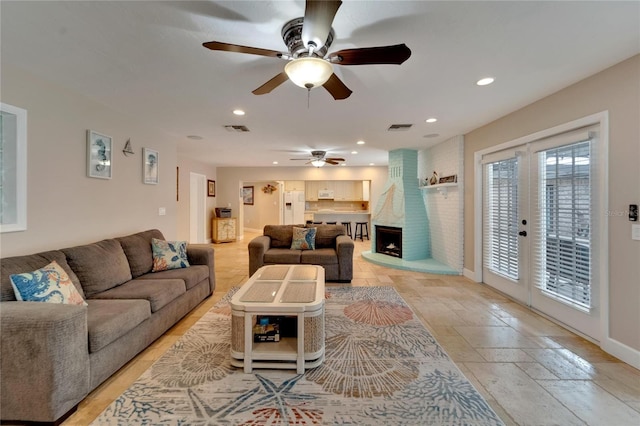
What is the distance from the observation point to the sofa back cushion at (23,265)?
1864 millimetres

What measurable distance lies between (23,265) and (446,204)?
5.69 m

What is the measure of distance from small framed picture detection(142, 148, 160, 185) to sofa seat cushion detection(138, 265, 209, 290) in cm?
151

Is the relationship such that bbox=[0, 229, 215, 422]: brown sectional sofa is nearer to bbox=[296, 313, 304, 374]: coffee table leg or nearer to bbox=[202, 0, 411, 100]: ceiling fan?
bbox=[296, 313, 304, 374]: coffee table leg


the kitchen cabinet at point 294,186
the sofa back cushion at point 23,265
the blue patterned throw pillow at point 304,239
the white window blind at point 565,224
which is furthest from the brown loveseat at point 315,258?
the kitchen cabinet at point 294,186

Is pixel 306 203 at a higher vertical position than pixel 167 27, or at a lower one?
lower

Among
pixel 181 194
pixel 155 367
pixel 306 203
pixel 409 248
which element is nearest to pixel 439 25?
pixel 155 367

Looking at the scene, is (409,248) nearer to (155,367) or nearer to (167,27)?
(155,367)

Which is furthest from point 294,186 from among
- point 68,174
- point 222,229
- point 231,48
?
point 231,48

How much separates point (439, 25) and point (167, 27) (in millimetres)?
1804

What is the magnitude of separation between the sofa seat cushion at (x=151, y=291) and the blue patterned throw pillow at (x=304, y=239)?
2.13 meters

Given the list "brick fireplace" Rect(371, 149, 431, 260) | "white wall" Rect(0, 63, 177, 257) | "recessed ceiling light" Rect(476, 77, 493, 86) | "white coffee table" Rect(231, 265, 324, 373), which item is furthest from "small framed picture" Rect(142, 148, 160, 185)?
"brick fireplace" Rect(371, 149, 431, 260)

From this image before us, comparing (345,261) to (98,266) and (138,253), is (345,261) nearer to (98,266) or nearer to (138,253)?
(138,253)

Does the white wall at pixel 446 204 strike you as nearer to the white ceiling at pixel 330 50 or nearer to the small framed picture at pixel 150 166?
the white ceiling at pixel 330 50

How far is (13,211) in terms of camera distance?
226 centimetres
